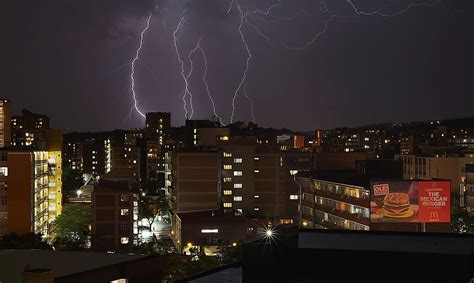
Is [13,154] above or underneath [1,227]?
above

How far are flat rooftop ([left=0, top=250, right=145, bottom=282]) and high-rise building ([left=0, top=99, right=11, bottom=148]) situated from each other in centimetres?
2658

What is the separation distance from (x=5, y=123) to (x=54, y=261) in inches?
1106

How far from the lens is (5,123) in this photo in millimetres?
35500

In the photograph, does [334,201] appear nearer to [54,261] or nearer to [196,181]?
[196,181]

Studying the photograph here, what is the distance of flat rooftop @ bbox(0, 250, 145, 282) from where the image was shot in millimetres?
8660

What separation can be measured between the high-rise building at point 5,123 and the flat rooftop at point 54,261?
26582 millimetres

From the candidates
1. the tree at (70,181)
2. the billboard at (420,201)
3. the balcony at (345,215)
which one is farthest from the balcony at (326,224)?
the tree at (70,181)

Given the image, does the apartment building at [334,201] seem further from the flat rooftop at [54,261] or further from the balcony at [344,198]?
the flat rooftop at [54,261]

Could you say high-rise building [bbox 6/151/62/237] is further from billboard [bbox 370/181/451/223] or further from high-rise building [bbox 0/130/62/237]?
billboard [bbox 370/181/451/223]

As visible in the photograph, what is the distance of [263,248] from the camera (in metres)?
4.79

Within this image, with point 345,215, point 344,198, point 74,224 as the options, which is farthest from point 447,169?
point 74,224

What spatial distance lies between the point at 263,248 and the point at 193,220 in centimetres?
2073

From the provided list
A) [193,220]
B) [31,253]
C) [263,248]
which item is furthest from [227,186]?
[263,248]

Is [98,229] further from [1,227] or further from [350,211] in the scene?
[350,211]
